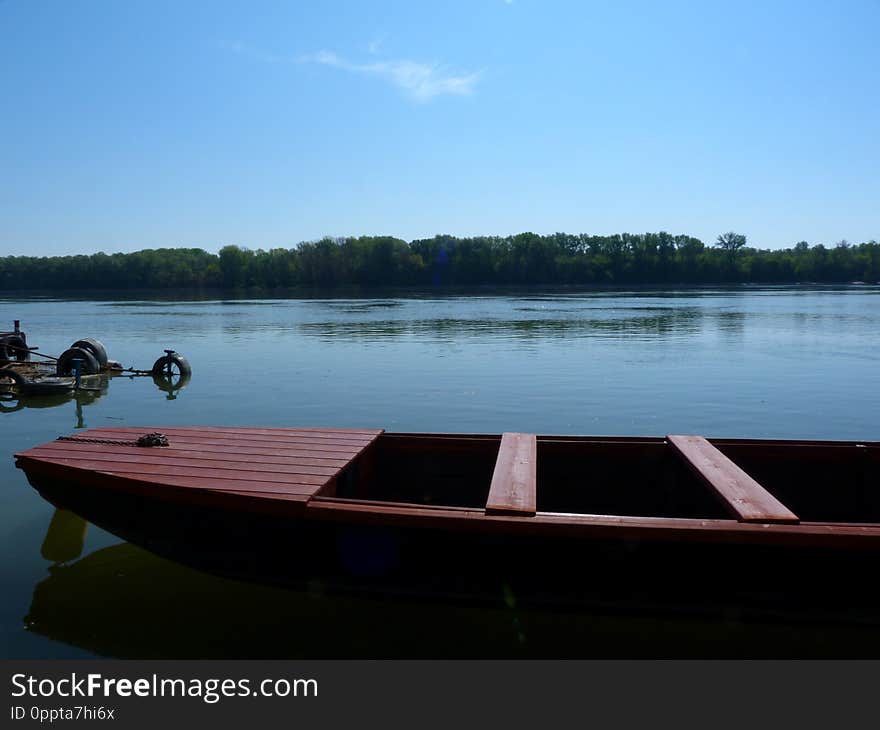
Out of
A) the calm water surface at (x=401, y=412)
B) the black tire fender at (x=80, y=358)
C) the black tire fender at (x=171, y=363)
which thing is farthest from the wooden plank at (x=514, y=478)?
the black tire fender at (x=80, y=358)

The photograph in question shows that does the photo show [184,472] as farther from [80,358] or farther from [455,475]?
[80,358]

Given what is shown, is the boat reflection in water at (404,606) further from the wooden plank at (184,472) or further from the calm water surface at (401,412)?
the wooden plank at (184,472)

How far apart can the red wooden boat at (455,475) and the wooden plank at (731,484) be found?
0.6 inches

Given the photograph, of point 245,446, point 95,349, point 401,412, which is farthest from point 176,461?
point 95,349

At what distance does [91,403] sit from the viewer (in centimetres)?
1756

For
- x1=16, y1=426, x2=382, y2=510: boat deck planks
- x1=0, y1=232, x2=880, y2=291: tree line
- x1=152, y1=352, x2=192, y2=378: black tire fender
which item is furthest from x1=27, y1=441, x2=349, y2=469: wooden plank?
x1=0, y1=232, x2=880, y2=291: tree line

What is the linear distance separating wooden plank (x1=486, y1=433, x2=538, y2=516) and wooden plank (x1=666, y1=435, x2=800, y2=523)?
1.43 m

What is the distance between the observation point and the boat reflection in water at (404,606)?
474 cm

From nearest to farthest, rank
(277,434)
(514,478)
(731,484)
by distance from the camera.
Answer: (731,484), (514,478), (277,434)

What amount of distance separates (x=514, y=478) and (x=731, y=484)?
5.78ft

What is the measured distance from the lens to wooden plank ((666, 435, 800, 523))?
4.63 meters

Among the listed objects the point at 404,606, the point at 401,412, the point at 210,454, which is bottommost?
the point at 404,606

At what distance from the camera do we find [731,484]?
17.4ft
